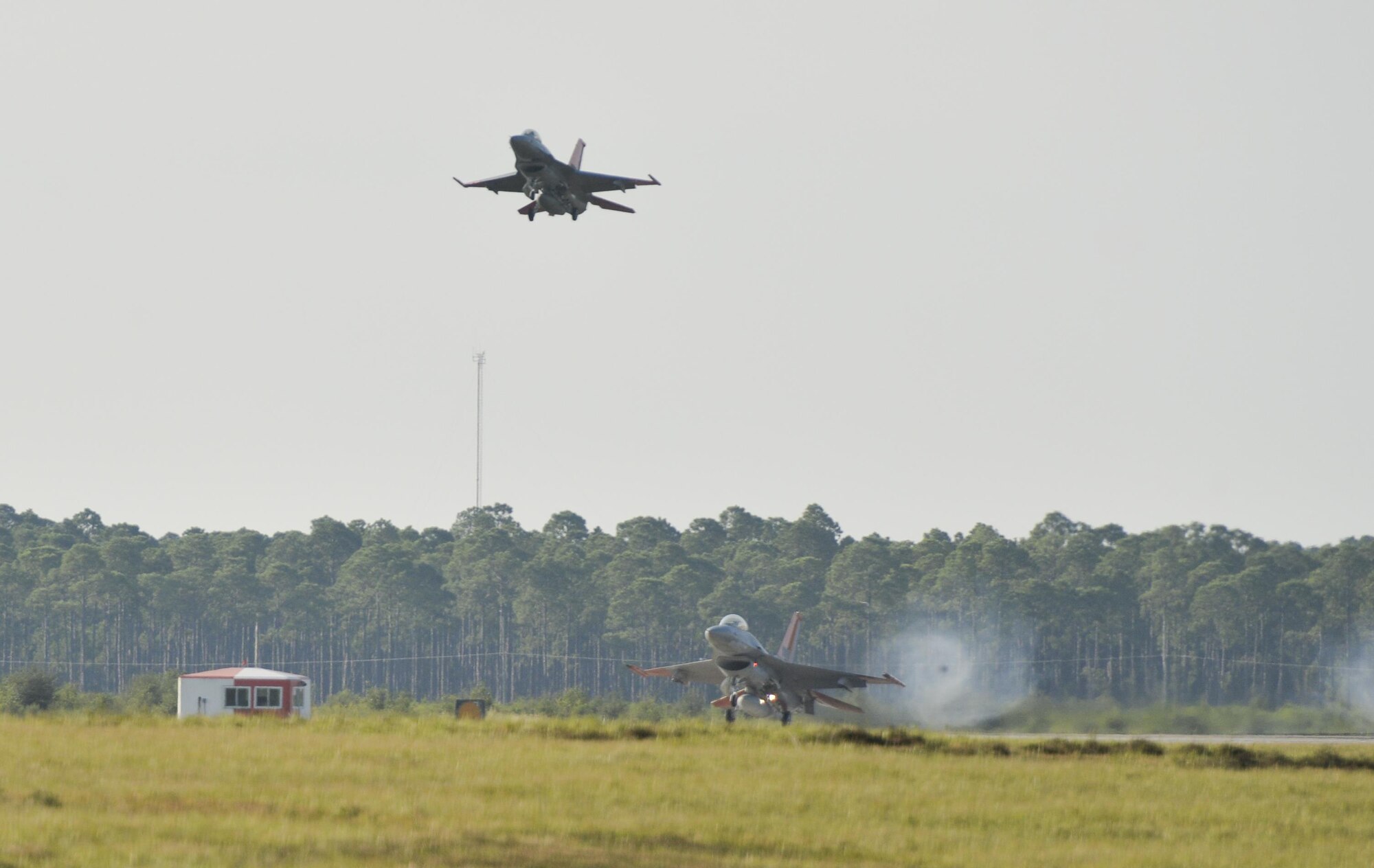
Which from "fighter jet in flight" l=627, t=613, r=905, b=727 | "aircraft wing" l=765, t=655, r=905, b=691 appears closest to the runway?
"aircraft wing" l=765, t=655, r=905, b=691

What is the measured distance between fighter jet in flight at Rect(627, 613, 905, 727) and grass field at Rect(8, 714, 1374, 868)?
16119mm

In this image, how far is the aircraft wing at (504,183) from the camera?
55344 millimetres

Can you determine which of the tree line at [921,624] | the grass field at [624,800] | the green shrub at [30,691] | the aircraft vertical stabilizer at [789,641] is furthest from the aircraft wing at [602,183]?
the tree line at [921,624]

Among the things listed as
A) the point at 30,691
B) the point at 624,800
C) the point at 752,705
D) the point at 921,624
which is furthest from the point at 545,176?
the point at 921,624

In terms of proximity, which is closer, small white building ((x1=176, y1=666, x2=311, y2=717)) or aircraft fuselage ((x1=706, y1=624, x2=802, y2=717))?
aircraft fuselage ((x1=706, y1=624, x2=802, y2=717))

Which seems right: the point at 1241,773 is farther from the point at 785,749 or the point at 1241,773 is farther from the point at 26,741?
the point at 26,741

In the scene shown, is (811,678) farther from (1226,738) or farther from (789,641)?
(1226,738)

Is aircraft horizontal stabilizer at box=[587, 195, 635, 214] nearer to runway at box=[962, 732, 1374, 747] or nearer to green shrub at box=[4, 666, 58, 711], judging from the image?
runway at box=[962, 732, 1374, 747]

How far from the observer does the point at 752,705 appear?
2864 inches

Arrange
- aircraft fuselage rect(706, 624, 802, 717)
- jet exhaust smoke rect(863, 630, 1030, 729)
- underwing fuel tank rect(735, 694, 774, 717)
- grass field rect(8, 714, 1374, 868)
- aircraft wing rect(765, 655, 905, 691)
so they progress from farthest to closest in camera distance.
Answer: jet exhaust smoke rect(863, 630, 1030, 729), underwing fuel tank rect(735, 694, 774, 717), aircraft wing rect(765, 655, 905, 691), aircraft fuselage rect(706, 624, 802, 717), grass field rect(8, 714, 1374, 868)

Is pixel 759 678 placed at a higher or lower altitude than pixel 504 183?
lower

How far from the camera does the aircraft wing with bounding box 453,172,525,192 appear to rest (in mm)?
55344

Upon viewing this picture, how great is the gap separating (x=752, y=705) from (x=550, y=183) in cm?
2702

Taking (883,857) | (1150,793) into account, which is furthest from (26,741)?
(1150,793)
